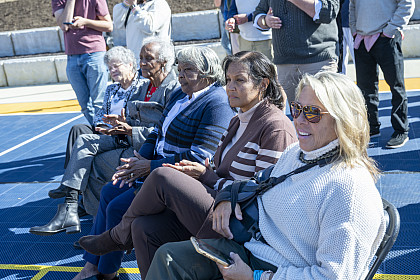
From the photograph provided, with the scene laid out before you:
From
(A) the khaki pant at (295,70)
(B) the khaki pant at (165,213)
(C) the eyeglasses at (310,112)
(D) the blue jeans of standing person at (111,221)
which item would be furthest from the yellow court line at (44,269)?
(A) the khaki pant at (295,70)

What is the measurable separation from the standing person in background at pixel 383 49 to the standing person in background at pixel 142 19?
2.01 meters

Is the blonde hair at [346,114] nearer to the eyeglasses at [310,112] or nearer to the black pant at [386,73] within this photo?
the eyeglasses at [310,112]

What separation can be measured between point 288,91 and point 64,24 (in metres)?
2.86

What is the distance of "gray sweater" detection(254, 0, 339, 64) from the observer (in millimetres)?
4211

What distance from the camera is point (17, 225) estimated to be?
14.1 feet

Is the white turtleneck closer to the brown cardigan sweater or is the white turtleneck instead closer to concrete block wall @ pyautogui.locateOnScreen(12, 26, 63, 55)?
the brown cardigan sweater

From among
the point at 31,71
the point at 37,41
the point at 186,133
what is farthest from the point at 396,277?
the point at 37,41

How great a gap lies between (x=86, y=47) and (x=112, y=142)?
2.19 m

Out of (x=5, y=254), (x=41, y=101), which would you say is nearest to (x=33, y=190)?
(x=5, y=254)

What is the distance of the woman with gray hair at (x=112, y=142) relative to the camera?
3820mm

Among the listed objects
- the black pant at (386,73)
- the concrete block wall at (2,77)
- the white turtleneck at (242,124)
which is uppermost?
the white turtleneck at (242,124)

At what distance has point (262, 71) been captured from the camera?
8.97 ft

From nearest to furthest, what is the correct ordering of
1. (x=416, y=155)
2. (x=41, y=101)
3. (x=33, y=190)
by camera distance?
(x=416, y=155)
(x=33, y=190)
(x=41, y=101)

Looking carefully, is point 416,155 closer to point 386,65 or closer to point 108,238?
point 386,65
